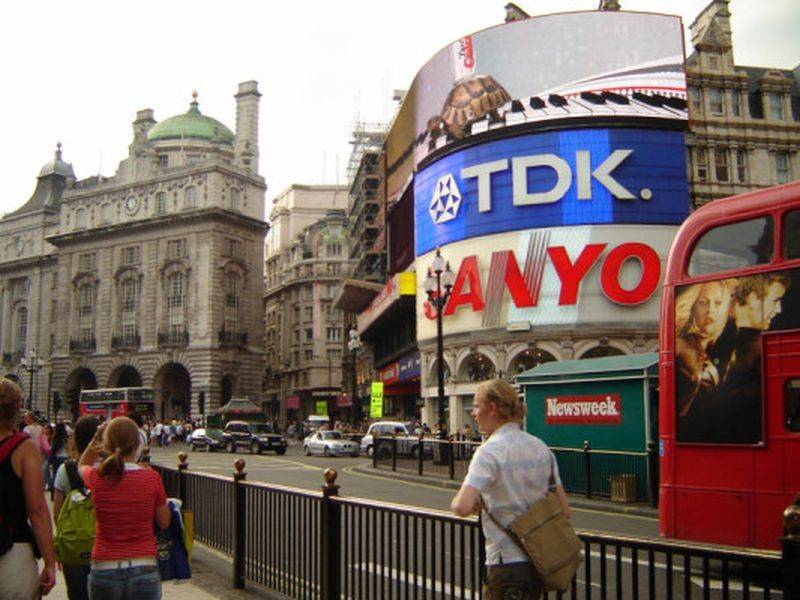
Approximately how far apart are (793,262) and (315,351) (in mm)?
96096

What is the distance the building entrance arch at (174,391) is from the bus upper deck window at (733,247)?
6986cm

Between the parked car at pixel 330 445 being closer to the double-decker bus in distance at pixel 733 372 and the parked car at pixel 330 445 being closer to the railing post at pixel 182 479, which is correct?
the railing post at pixel 182 479

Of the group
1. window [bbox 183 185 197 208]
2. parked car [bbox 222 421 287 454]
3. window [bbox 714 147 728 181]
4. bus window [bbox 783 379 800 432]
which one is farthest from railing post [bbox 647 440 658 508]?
window [bbox 183 185 197 208]

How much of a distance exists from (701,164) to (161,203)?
48.3 metres

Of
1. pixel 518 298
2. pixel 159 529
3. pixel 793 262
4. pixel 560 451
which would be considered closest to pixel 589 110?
pixel 518 298

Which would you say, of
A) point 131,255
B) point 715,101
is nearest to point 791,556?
point 715,101

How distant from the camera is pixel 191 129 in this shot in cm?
8888

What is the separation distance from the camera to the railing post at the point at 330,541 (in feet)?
23.9

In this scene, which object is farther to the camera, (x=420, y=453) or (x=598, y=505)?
(x=420, y=453)

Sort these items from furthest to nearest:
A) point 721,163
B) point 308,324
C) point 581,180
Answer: point 308,324, point 721,163, point 581,180

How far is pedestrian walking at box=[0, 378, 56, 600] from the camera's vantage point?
4605mm

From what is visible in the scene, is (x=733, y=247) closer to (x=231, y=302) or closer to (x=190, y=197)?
(x=231, y=302)

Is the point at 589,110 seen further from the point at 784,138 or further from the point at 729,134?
the point at 784,138

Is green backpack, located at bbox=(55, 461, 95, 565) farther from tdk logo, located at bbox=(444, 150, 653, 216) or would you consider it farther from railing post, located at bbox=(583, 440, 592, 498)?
tdk logo, located at bbox=(444, 150, 653, 216)
